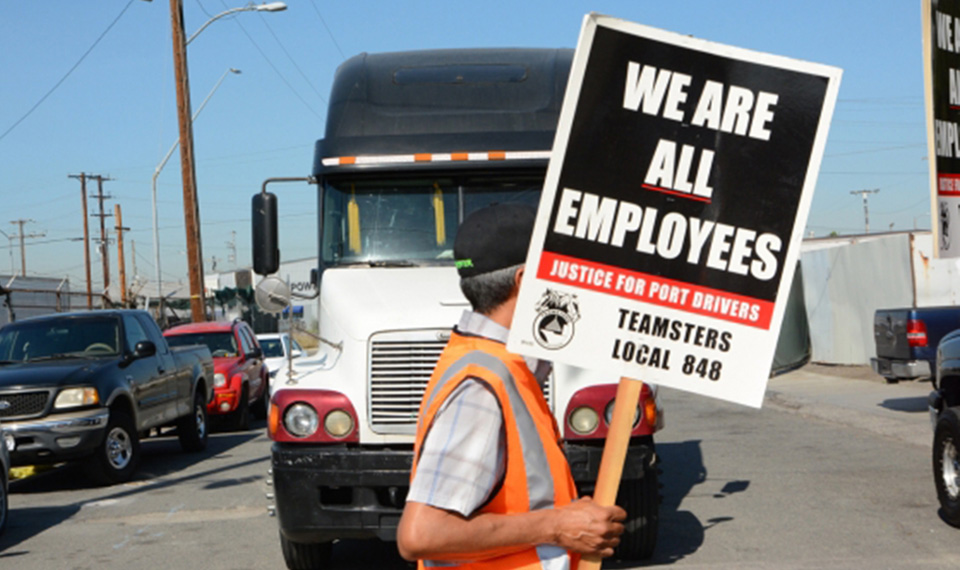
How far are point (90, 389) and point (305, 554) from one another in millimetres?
5873

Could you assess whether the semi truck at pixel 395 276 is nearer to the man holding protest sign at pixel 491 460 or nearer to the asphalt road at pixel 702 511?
the asphalt road at pixel 702 511

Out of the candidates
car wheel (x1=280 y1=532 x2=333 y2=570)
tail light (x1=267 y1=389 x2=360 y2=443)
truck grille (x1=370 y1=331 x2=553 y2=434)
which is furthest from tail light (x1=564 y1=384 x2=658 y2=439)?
car wheel (x1=280 y1=532 x2=333 y2=570)

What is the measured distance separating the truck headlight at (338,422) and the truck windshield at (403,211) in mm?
1534

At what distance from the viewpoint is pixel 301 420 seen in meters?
7.10

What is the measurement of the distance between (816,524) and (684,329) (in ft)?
20.2

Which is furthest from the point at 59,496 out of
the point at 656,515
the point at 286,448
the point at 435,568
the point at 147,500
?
the point at 435,568

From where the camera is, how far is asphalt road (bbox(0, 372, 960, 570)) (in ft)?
26.0

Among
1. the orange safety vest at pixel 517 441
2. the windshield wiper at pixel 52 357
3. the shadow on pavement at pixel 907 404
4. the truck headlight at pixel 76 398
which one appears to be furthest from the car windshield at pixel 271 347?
the orange safety vest at pixel 517 441

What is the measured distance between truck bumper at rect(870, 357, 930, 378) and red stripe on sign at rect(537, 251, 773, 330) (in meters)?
13.8

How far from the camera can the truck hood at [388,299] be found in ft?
23.5

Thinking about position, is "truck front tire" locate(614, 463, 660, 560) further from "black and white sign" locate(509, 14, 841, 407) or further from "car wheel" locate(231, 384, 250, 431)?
"car wheel" locate(231, 384, 250, 431)

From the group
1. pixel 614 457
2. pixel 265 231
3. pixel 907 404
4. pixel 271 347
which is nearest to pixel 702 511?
pixel 265 231

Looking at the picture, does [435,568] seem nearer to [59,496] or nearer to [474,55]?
[474,55]

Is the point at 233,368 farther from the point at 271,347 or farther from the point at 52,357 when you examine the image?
the point at 271,347
